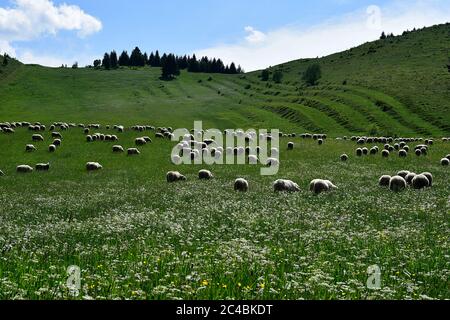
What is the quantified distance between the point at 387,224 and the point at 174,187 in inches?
682

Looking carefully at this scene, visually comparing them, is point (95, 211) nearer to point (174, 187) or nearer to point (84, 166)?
point (174, 187)

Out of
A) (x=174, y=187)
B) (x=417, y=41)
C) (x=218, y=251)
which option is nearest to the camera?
(x=218, y=251)

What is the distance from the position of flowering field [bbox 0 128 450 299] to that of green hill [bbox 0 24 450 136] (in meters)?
56.1

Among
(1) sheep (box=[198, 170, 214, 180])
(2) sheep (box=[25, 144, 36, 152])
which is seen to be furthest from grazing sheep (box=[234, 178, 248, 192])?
(2) sheep (box=[25, 144, 36, 152])

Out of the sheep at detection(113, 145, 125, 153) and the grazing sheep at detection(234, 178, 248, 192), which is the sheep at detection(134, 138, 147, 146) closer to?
the sheep at detection(113, 145, 125, 153)

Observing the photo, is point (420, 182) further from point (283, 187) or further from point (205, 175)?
point (205, 175)

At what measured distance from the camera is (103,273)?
948 centimetres

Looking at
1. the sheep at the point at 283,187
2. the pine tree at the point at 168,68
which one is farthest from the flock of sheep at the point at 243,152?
the pine tree at the point at 168,68

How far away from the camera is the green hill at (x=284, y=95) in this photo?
9025cm

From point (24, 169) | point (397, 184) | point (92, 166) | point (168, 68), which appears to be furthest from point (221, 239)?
point (168, 68)

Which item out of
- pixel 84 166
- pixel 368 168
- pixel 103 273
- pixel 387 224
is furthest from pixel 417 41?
pixel 103 273

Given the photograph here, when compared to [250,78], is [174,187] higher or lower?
lower

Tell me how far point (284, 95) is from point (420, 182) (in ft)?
326

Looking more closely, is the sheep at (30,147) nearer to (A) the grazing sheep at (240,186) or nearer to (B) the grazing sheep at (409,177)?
(A) the grazing sheep at (240,186)
